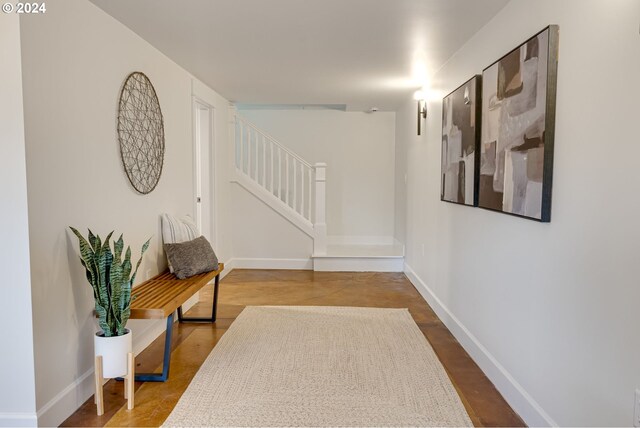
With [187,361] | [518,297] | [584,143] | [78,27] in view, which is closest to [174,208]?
[187,361]

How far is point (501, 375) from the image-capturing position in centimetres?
250

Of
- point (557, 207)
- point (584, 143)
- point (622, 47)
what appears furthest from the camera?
point (557, 207)

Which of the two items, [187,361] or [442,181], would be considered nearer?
[187,361]

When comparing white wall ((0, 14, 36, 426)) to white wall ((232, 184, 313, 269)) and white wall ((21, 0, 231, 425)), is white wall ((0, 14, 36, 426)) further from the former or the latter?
white wall ((232, 184, 313, 269))

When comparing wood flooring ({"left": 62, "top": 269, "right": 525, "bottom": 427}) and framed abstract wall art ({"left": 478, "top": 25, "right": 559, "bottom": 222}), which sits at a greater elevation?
framed abstract wall art ({"left": 478, "top": 25, "right": 559, "bottom": 222})

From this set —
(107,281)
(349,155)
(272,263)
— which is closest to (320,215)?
(272,263)

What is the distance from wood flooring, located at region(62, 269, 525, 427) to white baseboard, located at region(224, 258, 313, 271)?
0.16m

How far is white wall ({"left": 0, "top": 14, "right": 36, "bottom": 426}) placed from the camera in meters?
1.93

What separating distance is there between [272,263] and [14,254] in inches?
165

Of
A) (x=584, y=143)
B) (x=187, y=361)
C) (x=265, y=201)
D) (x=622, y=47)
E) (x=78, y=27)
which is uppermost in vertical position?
(x=78, y=27)

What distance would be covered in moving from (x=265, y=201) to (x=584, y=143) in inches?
181

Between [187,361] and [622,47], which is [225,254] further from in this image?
[622,47]

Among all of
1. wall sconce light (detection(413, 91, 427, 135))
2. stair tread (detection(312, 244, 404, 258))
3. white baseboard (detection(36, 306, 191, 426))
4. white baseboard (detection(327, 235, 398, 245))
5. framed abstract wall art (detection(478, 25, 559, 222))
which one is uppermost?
wall sconce light (detection(413, 91, 427, 135))

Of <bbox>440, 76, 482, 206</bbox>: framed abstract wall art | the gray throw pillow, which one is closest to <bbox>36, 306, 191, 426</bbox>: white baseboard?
the gray throw pillow
